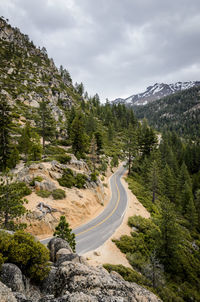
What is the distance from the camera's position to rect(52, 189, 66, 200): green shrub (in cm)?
2103

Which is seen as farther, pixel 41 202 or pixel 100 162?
pixel 100 162

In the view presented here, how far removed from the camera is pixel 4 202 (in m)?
11.5

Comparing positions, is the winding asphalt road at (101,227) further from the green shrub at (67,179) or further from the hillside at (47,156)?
the green shrub at (67,179)

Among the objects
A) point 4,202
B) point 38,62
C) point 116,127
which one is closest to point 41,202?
point 4,202

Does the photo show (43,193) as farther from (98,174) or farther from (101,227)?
(98,174)

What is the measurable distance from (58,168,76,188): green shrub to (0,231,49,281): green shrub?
16837 mm

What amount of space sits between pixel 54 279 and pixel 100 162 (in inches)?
1571

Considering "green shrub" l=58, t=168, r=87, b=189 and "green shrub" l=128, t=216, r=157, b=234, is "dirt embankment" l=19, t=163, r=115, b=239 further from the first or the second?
"green shrub" l=128, t=216, r=157, b=234

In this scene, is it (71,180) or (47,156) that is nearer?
(71,180)

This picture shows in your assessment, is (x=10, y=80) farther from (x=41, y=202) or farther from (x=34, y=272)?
(x=34, y=272)

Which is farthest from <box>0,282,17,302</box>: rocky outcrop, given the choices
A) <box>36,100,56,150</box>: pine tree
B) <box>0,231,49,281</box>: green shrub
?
<box>36,100,56,150</box>: pine tree

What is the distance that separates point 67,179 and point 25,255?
18421 millimetres

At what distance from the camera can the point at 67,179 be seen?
2511cm

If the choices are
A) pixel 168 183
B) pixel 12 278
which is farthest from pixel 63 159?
pixel 168 183
